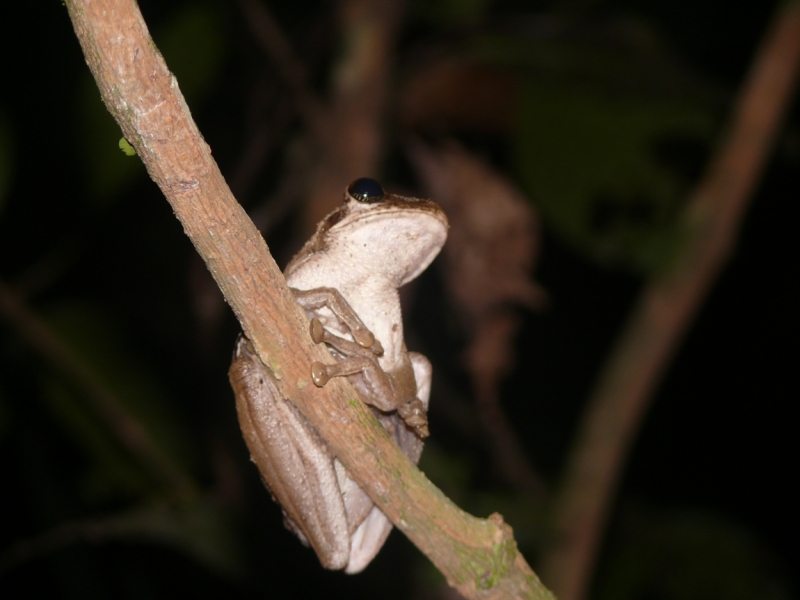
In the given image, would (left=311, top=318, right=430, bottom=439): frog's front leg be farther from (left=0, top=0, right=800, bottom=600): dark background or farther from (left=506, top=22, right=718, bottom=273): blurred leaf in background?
(left=506, top=22, right=718, bottom=273): blurred leaf in background

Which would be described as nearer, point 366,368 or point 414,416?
point 366,368

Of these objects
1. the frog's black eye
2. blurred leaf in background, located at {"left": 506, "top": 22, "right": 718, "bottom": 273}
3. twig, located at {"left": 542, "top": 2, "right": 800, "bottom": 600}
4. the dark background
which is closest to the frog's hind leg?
the frog's black eye

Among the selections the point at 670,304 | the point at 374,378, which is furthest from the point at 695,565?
the point at 374,378

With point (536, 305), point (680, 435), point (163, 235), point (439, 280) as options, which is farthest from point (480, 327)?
point (680, 435)

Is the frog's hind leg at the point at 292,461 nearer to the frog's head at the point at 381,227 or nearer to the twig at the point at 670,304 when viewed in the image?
the frog's head at the point at 381,227

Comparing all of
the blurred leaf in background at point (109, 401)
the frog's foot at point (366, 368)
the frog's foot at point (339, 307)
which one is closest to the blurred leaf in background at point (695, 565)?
the blurred leaf in background at point (109, 401)

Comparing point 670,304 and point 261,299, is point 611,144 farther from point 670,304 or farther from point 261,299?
point 261,299
